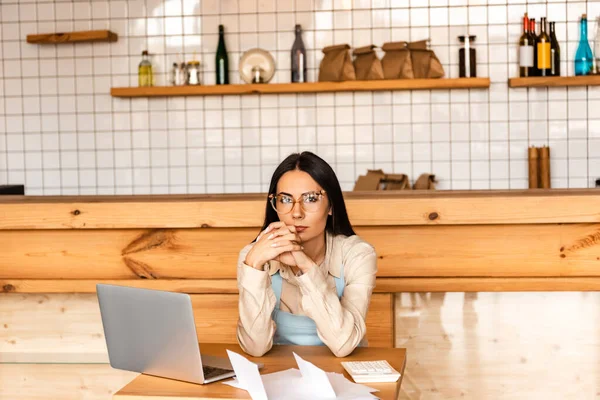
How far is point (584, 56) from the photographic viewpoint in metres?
3.46

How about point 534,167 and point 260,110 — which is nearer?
point 534,167

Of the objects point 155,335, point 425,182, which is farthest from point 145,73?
point 155,335

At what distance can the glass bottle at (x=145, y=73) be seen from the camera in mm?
3625

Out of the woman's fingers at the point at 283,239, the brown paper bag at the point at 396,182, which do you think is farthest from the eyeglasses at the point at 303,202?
the brown paper bag at the point at 396,182

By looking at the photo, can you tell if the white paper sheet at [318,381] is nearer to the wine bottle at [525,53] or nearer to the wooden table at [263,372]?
the wooden table at [263,372]

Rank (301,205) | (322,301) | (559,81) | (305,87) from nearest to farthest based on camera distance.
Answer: (322,301), (301,205), (559,81), (305,87)

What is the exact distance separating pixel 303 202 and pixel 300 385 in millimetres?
506

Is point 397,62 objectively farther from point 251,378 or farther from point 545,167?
point 251,378

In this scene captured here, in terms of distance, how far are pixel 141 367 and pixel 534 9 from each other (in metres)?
2.81

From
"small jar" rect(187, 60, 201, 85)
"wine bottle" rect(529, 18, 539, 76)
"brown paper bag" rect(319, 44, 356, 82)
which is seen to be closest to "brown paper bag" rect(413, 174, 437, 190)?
"brown paper bag" rect(319, 44, 356, 82)

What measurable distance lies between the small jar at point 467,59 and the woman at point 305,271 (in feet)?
6.33

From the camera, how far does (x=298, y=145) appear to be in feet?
12.1

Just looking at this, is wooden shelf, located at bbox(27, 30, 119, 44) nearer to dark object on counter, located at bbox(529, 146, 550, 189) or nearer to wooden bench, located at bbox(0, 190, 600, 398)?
wooden bench, located at bbox(0, 190, 600, 398)

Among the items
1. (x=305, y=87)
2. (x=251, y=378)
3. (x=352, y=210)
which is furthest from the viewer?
(x=305, y=87)
